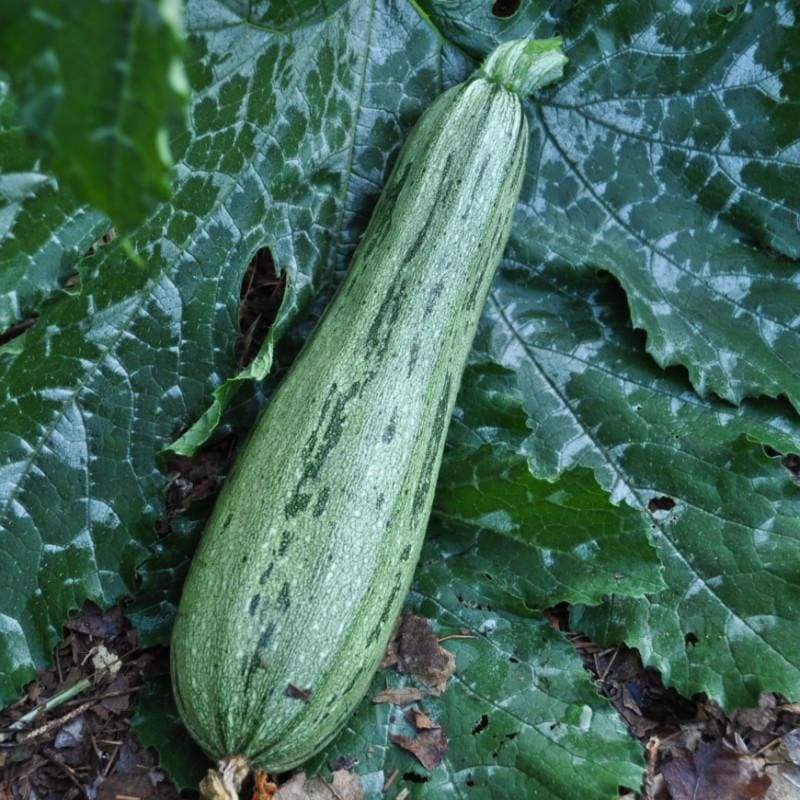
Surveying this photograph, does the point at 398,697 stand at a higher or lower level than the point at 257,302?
lower

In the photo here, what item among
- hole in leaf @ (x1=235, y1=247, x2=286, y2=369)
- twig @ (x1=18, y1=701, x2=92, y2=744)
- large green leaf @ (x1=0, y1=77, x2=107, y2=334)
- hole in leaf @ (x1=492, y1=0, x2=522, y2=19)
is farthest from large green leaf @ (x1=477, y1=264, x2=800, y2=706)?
Result: twig @ (x1=18, y1=701, x2=92, y2=744)

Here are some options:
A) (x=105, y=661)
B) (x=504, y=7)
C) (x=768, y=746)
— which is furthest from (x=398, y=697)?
(x=504, y=7)

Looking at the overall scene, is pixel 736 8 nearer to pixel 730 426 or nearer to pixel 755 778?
pixel 730 426

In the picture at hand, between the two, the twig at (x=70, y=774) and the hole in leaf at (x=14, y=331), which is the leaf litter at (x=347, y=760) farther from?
the hole in leaf at (x=14, y=331)

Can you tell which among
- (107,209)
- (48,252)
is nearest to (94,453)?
(48,252)

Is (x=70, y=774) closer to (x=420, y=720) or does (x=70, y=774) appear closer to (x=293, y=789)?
(x=293, y=789)

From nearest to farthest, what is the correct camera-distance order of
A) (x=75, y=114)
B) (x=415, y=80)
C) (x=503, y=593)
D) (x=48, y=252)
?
(x=75, y=114) < (x=48, y=252) < (x=503, y=593) < (x=415, y=80)
